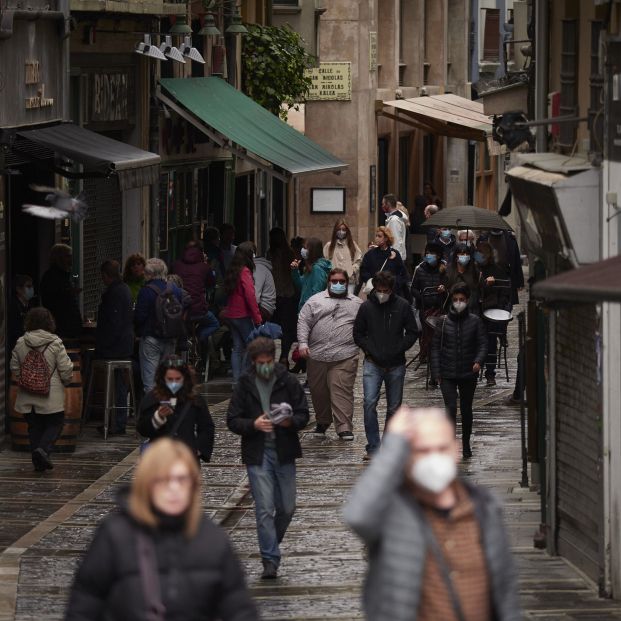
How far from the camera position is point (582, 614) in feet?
37.3

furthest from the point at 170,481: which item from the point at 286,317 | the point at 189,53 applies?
the point at 189,53

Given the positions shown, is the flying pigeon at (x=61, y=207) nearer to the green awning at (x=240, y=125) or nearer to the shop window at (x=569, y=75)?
the shop window at (x=569, y=75)

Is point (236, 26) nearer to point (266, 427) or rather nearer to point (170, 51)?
point (170, 51)

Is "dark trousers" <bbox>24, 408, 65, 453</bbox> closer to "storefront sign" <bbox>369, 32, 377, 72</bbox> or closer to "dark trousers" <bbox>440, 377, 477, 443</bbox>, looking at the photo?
"dark trousers" <bbox>440, 377, 477, 443</bbox>

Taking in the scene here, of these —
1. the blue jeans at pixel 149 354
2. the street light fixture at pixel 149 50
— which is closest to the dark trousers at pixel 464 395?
the blue jeans at pixel 149 354

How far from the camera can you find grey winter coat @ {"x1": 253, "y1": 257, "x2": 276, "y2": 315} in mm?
22156

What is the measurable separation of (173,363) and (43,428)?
4.49 m

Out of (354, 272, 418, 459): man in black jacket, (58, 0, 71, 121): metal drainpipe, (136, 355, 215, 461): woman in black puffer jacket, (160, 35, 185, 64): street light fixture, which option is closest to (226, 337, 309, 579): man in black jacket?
(136, 355, 215, 461): woman in black puffer jacket

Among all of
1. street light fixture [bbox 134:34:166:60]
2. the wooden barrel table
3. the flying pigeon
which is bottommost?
the wooden barrel table

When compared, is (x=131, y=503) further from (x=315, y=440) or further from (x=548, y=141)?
(x=315, y=440)

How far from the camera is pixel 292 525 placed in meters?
14.7

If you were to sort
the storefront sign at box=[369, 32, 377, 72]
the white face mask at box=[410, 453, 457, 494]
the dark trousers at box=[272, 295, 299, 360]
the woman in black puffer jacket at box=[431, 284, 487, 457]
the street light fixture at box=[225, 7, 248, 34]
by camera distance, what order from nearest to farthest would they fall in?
the white face mask at box=[410, 453, 457, 494], the woman in black puffer jacket at box=[431, 284, 487, 457], the dark trousers at box=[272, 295, 299, 360], the street light fixture at box=[225, 7, 248, 34], the storefront sign at box=[369, 32, 377, 72]

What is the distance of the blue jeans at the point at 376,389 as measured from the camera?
17828 mm

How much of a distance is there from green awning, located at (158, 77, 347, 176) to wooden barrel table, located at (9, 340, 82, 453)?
312 inches
